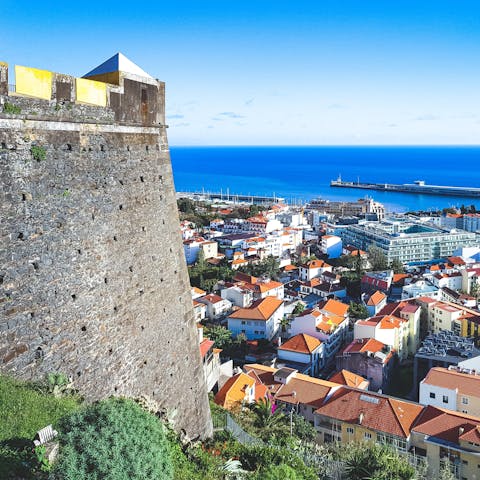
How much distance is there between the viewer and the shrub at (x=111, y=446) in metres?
4.04

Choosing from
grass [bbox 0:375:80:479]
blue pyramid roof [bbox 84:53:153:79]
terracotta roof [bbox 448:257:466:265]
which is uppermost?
blue pyramid roof [bbox 84:53:153:79]

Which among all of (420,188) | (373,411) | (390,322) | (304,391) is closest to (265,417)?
(373,411)

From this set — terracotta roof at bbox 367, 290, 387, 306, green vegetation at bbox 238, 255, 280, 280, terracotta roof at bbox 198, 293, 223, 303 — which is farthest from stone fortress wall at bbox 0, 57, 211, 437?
green vegetation at bbox 238, 255, 280, 280

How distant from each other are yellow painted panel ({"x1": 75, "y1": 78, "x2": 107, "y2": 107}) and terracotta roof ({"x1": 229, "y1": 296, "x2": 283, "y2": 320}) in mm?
26872

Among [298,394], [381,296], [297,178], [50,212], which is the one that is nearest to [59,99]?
[50,212]

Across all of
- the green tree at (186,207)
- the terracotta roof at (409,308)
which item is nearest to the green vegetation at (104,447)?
the terracotta roof at (409,308)

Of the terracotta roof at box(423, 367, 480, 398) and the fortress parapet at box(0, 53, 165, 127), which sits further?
the terracotta roof at box(423, 367, 480, 398)

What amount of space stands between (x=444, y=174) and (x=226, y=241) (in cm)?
12189

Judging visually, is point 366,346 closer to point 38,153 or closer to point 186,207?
point 38,153

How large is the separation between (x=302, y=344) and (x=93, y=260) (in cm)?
2308

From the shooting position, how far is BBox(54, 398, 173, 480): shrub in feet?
13.2

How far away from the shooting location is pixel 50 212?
5766 mm

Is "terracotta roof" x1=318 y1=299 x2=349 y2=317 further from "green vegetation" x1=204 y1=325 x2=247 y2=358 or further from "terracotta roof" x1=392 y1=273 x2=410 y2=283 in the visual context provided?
"terracotta roof" x1=392 y1=273 x2=410 y2=283

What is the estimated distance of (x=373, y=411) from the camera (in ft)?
63.8
